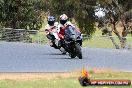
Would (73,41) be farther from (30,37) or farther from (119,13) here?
(119,13)

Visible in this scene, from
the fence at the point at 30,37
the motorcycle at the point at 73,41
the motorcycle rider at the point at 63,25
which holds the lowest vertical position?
the fence at the point at 30,37

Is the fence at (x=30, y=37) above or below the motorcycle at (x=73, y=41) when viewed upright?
below

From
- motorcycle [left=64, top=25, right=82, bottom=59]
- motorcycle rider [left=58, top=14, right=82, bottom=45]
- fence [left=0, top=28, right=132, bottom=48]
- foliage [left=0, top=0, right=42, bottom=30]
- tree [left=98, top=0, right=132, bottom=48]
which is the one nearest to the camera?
motorcycle [left=64, top=25, right=82, bottom=59]

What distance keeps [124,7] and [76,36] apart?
34903 mm

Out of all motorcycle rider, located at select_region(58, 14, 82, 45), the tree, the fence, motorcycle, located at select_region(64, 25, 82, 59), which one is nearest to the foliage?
the fence

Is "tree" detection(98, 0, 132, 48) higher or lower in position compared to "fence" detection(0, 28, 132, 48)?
higher

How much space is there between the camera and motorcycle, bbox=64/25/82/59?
19.7 meters

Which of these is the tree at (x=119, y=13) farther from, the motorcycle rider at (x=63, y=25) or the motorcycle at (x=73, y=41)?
the motorcycle at (x=73, y=41)

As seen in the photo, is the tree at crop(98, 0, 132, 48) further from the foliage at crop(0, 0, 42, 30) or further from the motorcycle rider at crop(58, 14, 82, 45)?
the motorcycle rider at crop(58, 14, 82, 45)

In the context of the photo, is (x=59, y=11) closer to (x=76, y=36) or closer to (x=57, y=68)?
(x=76, y=36)

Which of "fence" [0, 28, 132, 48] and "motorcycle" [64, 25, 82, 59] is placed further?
"fence" [0, 28, 132, 48]

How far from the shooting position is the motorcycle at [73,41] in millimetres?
19734

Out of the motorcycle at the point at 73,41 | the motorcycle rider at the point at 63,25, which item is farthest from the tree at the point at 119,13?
the motorcycle at the point at 73,41

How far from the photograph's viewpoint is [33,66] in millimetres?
16859
